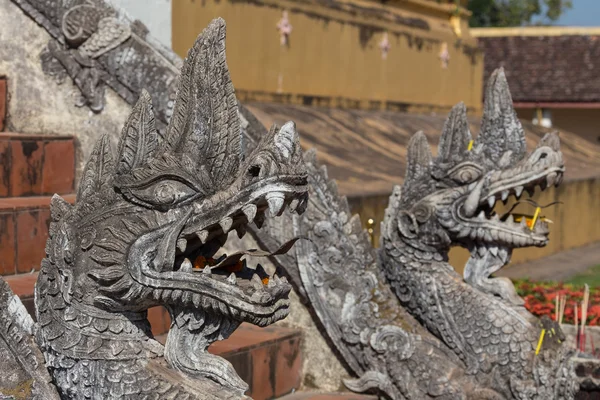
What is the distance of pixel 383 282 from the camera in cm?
563

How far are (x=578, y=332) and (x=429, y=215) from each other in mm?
1522

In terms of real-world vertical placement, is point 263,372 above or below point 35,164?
below

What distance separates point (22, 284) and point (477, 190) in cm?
217

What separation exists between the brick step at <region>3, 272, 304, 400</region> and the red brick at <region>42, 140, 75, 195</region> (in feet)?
2.92

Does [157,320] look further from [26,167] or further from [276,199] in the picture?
[276,199]

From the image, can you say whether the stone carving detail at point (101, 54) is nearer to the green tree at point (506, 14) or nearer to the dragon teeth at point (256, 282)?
the dragon teeth at point (256, 282)

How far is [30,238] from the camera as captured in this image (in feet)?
16.3

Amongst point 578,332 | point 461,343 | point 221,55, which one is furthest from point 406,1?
point 221,55

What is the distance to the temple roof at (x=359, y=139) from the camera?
8711mm

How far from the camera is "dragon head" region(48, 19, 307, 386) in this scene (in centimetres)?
347

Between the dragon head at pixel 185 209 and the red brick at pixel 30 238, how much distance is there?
1362 mm

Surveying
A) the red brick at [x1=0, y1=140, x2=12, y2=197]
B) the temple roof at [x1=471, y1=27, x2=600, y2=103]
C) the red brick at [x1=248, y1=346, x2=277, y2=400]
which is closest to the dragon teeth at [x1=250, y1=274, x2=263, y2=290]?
the red brick at [x1=248, y1=346, x2=277, y2=400]

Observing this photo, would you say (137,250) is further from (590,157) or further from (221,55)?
(590,157)

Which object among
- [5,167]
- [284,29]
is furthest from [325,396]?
[284,29]
